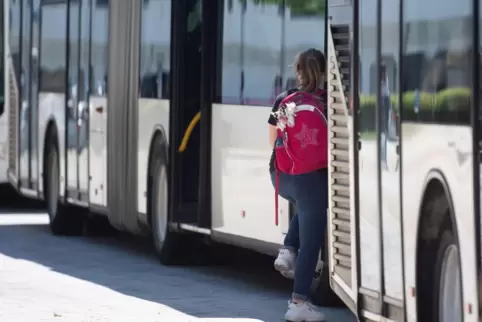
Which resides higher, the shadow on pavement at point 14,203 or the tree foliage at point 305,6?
the tree foliage at point 305,6

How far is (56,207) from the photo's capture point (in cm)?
1945

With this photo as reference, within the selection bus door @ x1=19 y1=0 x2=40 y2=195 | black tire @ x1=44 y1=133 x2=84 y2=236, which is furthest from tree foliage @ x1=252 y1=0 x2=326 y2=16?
bus door @ x1=19 y1=0 x2=40 y2=195

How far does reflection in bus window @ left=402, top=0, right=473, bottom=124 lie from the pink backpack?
8.64ft

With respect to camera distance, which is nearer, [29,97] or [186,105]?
[186,105]

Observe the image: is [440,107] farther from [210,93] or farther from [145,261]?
[145,261]

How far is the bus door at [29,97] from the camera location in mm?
20766

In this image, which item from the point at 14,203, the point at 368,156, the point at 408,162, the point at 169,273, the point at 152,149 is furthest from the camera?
the point at 14,203

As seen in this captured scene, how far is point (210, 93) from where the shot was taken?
Result: 46.9 feet

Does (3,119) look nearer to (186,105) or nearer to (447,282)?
(186,105)

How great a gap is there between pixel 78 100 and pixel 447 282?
36.9 feet

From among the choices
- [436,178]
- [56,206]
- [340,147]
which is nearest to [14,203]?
[56,206]

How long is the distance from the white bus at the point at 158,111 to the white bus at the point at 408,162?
200cm

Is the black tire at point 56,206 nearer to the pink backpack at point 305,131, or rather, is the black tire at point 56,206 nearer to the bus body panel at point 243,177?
the bus body panel at point 243,177

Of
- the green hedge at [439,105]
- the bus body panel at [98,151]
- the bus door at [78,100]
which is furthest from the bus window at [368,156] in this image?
the bus door at [78,100]
